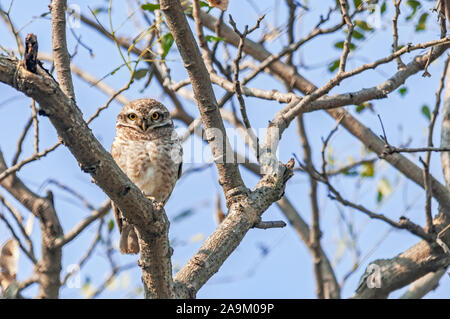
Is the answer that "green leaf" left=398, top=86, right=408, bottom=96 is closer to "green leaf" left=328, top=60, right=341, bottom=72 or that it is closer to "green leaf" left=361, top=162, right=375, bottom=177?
"green leaf" left=328, top=60, right=341, bottom=72

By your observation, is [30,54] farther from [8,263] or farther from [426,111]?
[426,111]

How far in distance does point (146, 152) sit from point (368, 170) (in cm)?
243

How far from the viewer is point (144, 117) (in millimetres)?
4820

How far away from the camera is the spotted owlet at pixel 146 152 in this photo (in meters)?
4.41

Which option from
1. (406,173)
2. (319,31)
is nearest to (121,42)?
(319,31)

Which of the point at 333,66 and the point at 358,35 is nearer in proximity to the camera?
the point at 358,35

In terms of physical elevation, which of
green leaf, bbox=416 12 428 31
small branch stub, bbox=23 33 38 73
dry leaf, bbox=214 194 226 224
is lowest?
small branch stub, bbox=23 33 38 73

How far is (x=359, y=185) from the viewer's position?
614 centimetres

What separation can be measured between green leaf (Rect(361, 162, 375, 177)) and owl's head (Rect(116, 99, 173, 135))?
2.05 meters

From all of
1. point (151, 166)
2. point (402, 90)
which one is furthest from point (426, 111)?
point (151, 166)

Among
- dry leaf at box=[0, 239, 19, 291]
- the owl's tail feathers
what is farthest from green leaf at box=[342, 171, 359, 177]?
dry leaf at box=[0, 239, 19, 291]

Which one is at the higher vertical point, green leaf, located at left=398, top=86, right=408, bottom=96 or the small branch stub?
green leaf, located at left=398, top=86, right=408, bottom=96

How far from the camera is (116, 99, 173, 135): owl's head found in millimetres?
4801
